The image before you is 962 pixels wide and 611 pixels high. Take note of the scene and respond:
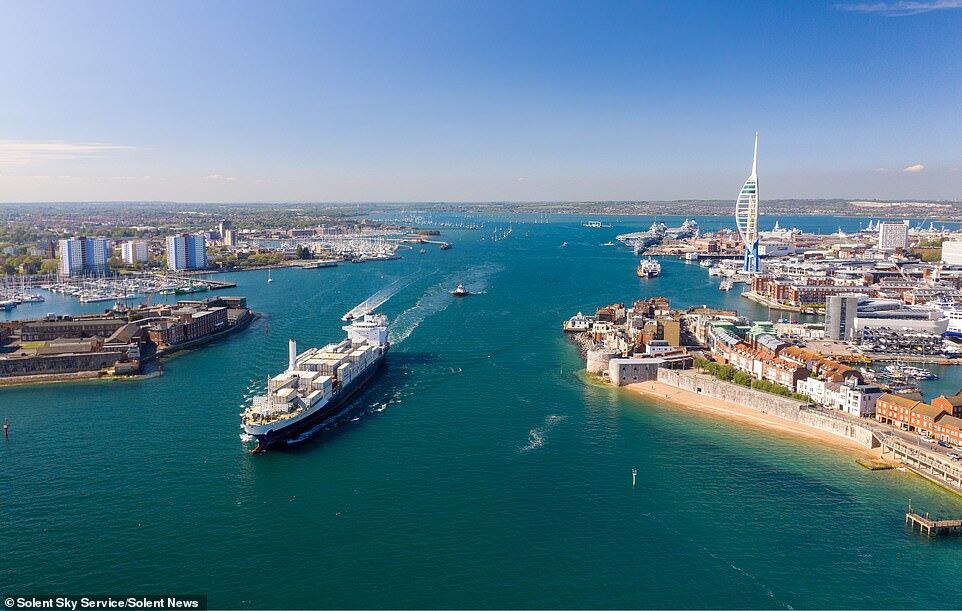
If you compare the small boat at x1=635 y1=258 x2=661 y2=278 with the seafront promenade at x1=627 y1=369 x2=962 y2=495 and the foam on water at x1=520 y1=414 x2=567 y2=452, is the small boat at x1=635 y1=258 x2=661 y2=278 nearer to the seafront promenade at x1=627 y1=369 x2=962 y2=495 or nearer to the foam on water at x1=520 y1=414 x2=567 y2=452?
the seafront promenade at x1=627 y1=369 x2=962 y2=495

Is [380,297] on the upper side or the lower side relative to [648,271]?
lower

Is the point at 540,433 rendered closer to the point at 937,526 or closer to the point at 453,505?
the point at 453,505

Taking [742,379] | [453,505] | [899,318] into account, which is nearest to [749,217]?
[899,318]

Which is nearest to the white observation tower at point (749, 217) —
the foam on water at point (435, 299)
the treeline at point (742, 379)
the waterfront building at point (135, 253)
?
the foam on water at point (435, 299)

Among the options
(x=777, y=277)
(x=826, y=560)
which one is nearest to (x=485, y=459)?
(x=826, y=560)

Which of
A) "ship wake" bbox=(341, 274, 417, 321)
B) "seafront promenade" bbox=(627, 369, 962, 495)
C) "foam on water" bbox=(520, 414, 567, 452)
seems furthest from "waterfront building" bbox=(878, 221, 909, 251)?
"foam on water" bbox=(520, 414, 567, 452)

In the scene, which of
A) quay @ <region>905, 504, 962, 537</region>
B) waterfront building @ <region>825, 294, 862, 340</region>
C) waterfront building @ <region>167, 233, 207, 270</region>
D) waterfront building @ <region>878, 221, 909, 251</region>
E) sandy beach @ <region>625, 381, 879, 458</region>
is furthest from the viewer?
waterfront building @ <region>878, 221, 909, 251</region>

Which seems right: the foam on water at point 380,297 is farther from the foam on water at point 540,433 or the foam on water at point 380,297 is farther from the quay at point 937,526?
the quay at point 937,526

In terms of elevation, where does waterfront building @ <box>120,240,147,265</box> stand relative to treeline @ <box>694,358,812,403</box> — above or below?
above
